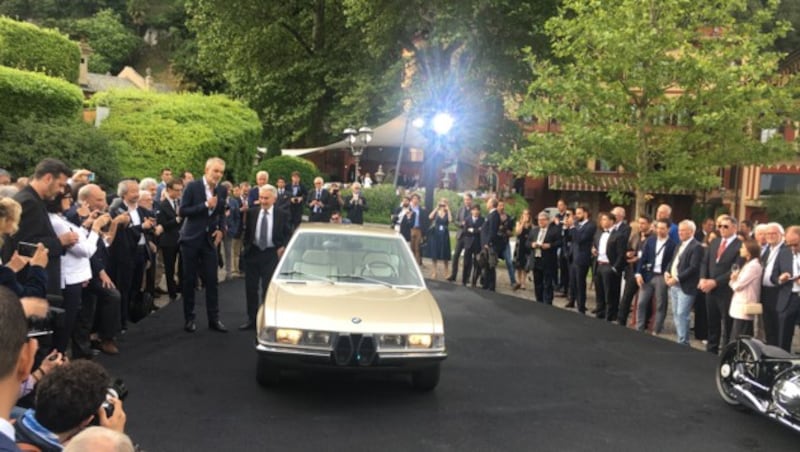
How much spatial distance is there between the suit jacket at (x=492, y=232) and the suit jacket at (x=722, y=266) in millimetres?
5327

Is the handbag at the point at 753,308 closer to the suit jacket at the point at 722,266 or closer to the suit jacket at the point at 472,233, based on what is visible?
the suit jacket at the point at 722,266

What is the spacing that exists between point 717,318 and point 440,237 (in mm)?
7639

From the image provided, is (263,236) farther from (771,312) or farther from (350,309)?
(771,312)

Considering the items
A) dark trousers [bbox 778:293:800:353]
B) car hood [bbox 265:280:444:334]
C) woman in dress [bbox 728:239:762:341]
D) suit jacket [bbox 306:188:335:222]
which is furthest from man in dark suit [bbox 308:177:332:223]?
dark trousers [bbox 778:293:800:353]

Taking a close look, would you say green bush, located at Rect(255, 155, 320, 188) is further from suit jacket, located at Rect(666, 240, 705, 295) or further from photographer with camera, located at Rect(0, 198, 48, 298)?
photographer with camera, located at Rect(0, 198, 48, 298)

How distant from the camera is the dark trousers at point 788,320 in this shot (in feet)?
26.5

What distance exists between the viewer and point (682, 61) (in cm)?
1602

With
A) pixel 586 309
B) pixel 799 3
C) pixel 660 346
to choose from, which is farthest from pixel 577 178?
pixel 799 3

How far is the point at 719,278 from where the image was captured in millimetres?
8938

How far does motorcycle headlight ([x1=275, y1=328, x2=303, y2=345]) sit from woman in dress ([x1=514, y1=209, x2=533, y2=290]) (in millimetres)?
8937

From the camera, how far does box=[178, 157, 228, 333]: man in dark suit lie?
27.3ft

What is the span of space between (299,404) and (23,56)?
47.2ft

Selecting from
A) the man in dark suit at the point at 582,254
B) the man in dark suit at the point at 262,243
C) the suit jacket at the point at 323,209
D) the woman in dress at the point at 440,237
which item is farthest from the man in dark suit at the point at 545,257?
the man in dark suit at the point at 262,243

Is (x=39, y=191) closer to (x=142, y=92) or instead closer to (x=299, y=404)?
(x=299, y=404)
